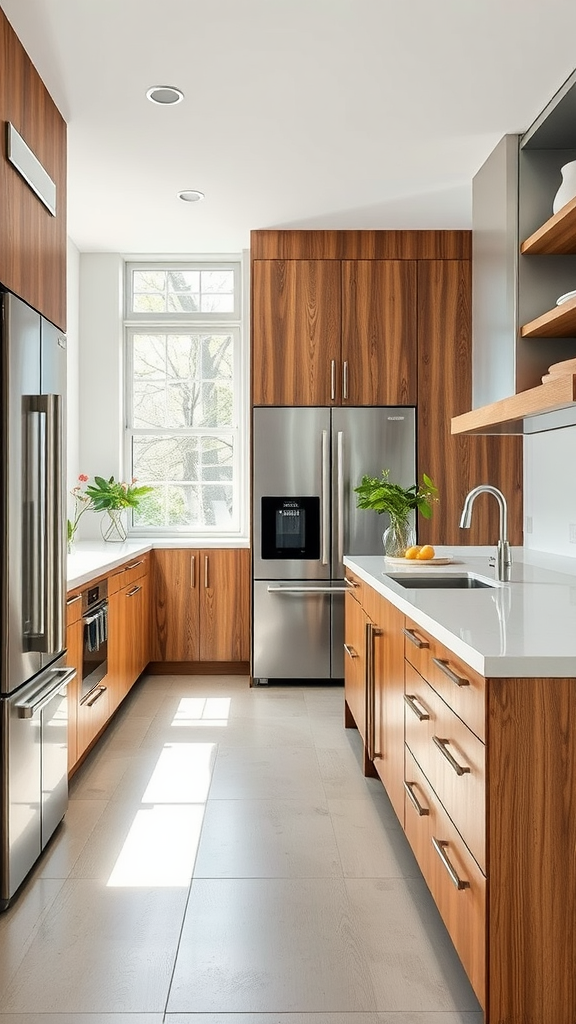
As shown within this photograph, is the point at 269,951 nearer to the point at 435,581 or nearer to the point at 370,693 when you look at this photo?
the point at 370,693

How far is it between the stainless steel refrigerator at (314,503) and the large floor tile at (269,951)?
2.57 m

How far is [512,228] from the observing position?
129 inches

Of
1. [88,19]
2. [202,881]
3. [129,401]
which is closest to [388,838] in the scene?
[202,881]

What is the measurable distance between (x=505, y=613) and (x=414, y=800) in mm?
591

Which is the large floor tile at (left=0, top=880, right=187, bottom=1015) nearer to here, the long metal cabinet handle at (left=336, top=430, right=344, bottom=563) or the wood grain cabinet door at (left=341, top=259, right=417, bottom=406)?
the long metal cabinet handle at (left=336, top=430, right=344, bottom=563)

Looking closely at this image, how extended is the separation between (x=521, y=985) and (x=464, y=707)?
20.7 inches

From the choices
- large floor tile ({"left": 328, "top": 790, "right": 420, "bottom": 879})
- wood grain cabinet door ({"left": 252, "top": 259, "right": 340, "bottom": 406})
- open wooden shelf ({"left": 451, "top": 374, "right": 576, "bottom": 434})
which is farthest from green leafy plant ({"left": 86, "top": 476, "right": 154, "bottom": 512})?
large floor tile ({"left": 328, "top": 790, "right": 420, "bottom": 879})

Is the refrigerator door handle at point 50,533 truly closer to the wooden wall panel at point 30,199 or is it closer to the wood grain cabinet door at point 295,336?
the wooden wall panel at point 30,199

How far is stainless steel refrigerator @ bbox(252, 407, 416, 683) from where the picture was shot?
4902 mm

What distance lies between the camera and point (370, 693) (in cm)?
309

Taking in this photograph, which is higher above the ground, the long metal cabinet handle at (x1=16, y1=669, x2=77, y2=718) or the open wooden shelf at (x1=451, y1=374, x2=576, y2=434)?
the open wooden shelf at (x1=451, y1=374, x2=576, y2=434)

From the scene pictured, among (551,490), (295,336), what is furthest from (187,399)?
(551,490)

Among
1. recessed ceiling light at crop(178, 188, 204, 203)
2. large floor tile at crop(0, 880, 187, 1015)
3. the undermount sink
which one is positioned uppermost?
recessed ceiling light at crop(178, 188, 204, 203)

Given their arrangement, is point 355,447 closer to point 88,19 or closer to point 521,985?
point 88,19
